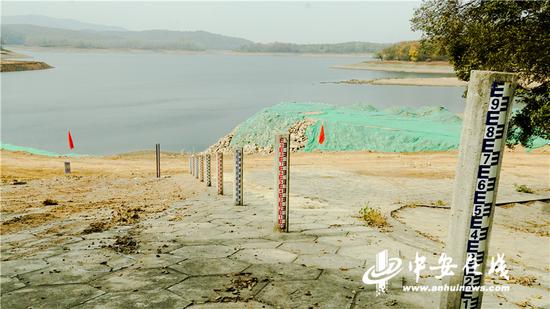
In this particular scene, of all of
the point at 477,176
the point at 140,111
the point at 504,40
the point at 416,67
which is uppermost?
the point at 416,67

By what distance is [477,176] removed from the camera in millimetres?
2879

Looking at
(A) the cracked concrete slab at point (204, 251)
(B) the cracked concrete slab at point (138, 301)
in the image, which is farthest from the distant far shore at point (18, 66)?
(B) the cracked concrete slab at point (138, 301)

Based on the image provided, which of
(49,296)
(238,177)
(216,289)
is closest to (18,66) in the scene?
(238,177)

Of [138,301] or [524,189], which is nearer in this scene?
[138,301]

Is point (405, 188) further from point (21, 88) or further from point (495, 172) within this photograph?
point (21, 88)

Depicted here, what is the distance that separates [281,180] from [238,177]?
265 centimetres

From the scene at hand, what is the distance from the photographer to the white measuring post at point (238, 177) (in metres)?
8.62

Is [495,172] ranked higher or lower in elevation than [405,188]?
higher

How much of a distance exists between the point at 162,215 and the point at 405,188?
9.45 meters

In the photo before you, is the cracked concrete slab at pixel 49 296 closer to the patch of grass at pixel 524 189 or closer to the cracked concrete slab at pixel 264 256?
the cracked concrete slab at pixel 264 256

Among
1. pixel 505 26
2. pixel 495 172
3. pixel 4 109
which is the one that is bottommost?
pixel 4 109

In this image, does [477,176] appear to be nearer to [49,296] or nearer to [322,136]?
[49,296]

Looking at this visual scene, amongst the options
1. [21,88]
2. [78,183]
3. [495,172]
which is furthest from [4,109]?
[495,172]

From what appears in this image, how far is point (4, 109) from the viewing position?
5519cm
